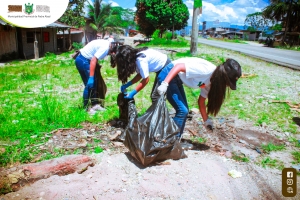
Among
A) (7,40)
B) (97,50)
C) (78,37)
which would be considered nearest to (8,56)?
(7,40)

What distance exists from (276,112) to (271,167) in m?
1.93

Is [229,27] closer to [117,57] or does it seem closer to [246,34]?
[246,34]

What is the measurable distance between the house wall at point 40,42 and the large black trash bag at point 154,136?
1286 cm

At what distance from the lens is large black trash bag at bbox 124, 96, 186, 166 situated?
2.25 meters

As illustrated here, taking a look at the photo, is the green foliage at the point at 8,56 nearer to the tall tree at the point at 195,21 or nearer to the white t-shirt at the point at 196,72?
the tall tree at the point at 195,21

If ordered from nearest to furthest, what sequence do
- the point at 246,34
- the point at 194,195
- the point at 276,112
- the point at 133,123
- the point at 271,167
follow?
the point at 194,195, the point at 133,123, the point at 271,167, the point at 276,112, the point at 246,34

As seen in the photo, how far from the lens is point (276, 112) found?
4.29m

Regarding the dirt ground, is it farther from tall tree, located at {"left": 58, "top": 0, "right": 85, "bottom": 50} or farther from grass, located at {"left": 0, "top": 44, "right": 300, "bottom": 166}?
tall tree, located at {"left": 58, "top": 0, "right": 85, "bottom": 50}

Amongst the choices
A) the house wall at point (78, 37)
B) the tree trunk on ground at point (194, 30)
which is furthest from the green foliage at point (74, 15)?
the tree trunk on ground at point (194, 30)

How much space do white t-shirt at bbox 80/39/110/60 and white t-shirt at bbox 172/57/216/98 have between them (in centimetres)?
134

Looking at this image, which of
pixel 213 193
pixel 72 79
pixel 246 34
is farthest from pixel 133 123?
pixel 246 34

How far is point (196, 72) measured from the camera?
2482 mm

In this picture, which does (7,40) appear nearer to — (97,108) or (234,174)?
(97,108)

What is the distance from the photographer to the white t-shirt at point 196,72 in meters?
2.47
